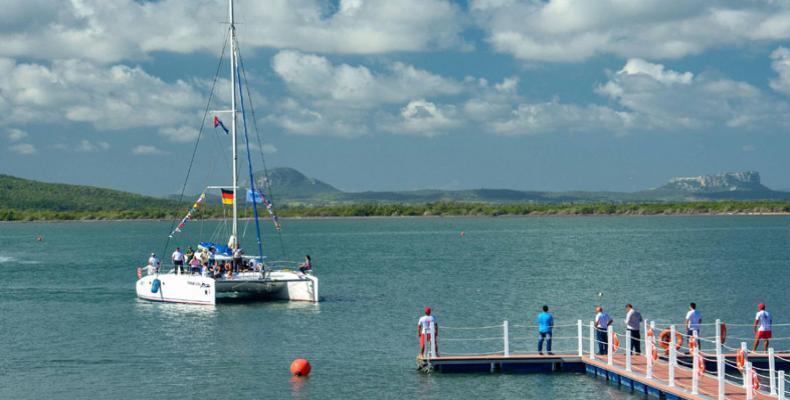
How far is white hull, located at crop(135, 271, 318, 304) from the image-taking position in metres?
49.5

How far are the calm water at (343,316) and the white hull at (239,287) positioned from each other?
2.96 ft

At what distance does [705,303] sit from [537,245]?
60719 millimetres

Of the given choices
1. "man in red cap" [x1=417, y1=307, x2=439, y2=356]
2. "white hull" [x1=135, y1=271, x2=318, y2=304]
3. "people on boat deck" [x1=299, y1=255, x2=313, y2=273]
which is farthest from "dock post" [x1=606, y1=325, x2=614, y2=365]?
"people on boat deck" [x1=299, y1=255, x2=313, y2=273]

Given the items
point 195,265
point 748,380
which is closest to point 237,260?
point 195,265

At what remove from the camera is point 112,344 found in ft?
128

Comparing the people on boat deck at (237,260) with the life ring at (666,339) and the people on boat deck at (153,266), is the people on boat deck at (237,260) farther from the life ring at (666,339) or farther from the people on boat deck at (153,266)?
the life ring at (666,339)

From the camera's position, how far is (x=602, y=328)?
103ft

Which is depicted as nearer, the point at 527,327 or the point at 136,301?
the point at 527,327

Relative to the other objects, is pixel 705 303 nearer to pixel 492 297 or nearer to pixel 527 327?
pixel 492 297

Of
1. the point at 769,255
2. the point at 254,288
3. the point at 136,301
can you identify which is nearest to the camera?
the point at 254,288

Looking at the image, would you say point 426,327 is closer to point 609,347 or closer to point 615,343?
point 609,347

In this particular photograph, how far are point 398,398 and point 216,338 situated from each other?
13.4 meters

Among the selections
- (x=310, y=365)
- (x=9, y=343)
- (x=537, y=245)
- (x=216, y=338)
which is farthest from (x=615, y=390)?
(x=537, y=245)

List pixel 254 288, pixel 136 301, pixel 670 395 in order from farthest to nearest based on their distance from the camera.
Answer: pixel 136 301, pixel 254 288, pixel 670 395
